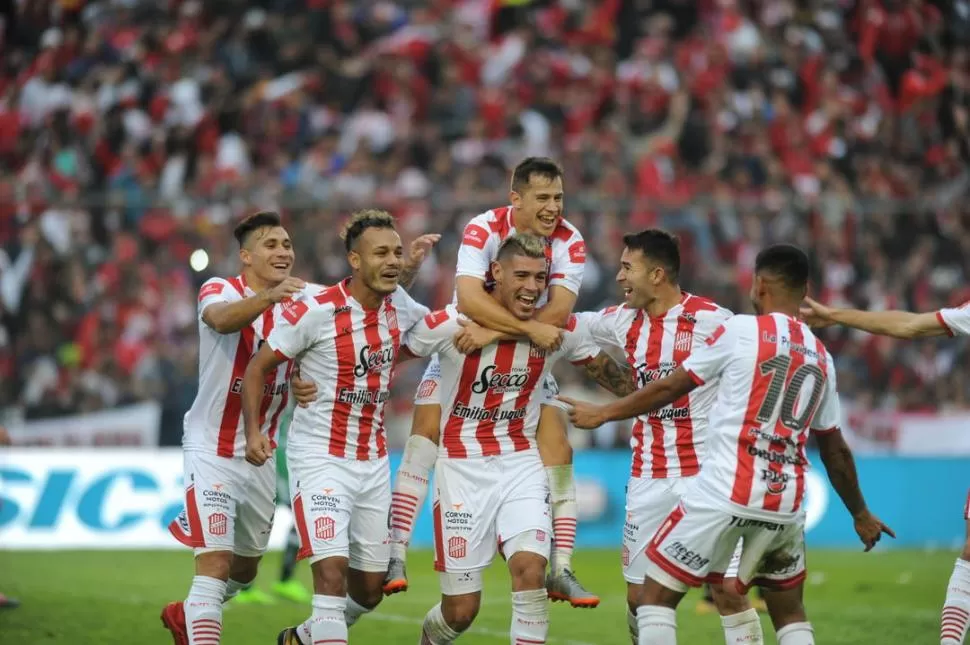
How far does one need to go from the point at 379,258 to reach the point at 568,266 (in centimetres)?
112

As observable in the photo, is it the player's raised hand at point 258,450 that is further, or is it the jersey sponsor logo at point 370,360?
the jersey sponsor logo at point 370,360

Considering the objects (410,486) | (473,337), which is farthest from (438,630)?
(473,337)

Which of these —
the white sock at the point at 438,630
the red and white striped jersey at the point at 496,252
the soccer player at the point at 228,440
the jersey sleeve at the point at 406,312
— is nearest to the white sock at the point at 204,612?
the soccer player at the point at 228,440

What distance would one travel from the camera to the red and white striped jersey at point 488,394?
7.79 meters

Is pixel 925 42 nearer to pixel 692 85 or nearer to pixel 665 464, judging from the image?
pixel 692 85

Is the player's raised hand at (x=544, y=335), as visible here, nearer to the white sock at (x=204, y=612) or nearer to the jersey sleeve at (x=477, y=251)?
the jersey sleeve at (x=477, y=251)

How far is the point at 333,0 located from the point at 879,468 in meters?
10.8

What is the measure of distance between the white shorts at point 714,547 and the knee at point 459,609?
1232mm

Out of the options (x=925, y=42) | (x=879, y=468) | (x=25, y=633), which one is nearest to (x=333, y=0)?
(x=925, y=42)

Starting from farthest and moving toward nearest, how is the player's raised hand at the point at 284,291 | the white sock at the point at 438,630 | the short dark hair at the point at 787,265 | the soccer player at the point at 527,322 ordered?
the soccer player at the point at 527,322 → the white sock at the point at 438,630 → the player's raised hand at the point at 284,291 → the short dark hair at the point at 787,265

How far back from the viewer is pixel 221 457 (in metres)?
8.02

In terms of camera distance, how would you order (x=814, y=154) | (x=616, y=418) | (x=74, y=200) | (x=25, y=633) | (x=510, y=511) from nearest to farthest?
(x=616, y=418) < (x=510, y=511) < (x=25, y=633) < (x=74, y=200) < (x=814, y=154)

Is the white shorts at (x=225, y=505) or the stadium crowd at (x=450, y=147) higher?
the stadium crowd at (x=450, y=147)

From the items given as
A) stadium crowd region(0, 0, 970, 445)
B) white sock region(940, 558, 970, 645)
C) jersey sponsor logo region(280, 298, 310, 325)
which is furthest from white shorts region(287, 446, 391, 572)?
stadium crowd region(0, 0, 970, 445)
